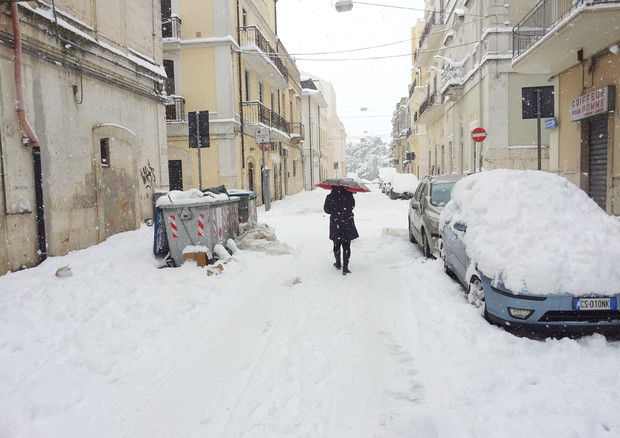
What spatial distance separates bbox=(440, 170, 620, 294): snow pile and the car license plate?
0.09 metres

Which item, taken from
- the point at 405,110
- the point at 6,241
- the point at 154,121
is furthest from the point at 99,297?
the point at 405,110

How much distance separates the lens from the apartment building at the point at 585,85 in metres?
9.89

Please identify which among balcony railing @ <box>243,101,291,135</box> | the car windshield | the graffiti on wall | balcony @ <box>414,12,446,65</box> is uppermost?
balcony @ <box>414,12,446,65</box>

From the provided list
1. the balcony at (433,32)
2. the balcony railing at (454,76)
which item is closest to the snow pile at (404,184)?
the balcony railing at (454,76)

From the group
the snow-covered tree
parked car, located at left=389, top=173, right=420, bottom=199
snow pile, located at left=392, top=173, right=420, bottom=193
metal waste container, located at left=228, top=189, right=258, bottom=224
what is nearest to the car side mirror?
metal waste container, located at left=228, top=189, right=258, bottom=224

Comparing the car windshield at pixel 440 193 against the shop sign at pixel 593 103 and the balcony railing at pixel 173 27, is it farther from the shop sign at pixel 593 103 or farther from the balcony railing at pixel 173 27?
the balcony railing at pixel 173 27

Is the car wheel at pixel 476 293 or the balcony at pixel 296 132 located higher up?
the balcony at pixel 296 132

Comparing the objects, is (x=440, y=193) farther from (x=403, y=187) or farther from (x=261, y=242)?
(x=403, y=187)

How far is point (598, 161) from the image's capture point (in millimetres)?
12086

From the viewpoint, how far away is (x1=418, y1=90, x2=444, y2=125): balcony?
27.1 metres

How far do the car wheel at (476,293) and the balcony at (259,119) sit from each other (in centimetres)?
1762

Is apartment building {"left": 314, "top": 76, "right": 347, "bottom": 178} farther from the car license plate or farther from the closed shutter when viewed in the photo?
the car license plate

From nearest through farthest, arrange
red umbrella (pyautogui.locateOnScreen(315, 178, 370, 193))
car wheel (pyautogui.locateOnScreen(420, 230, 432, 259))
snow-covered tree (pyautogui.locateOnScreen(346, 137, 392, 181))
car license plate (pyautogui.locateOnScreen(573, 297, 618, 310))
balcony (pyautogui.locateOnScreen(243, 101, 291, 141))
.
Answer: car license plate (pyautogui.locateOnScreen(573, 297, 618, 310)), red umbrella (pyautogui.locateOnScreen(315, 178, 370, 193)), car wheel (pyautogui.locateOnScreen(420, 230, 432, 259)), balcony (pyautogui.locateOnScreen(243, 101, 291, 141)), snow-covered tree (pyautogui.locateOnScreen(346, 137, 392, 181))

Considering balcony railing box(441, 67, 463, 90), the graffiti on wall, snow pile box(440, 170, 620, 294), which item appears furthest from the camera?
balcony railing box(441, 67, 463, 90)
